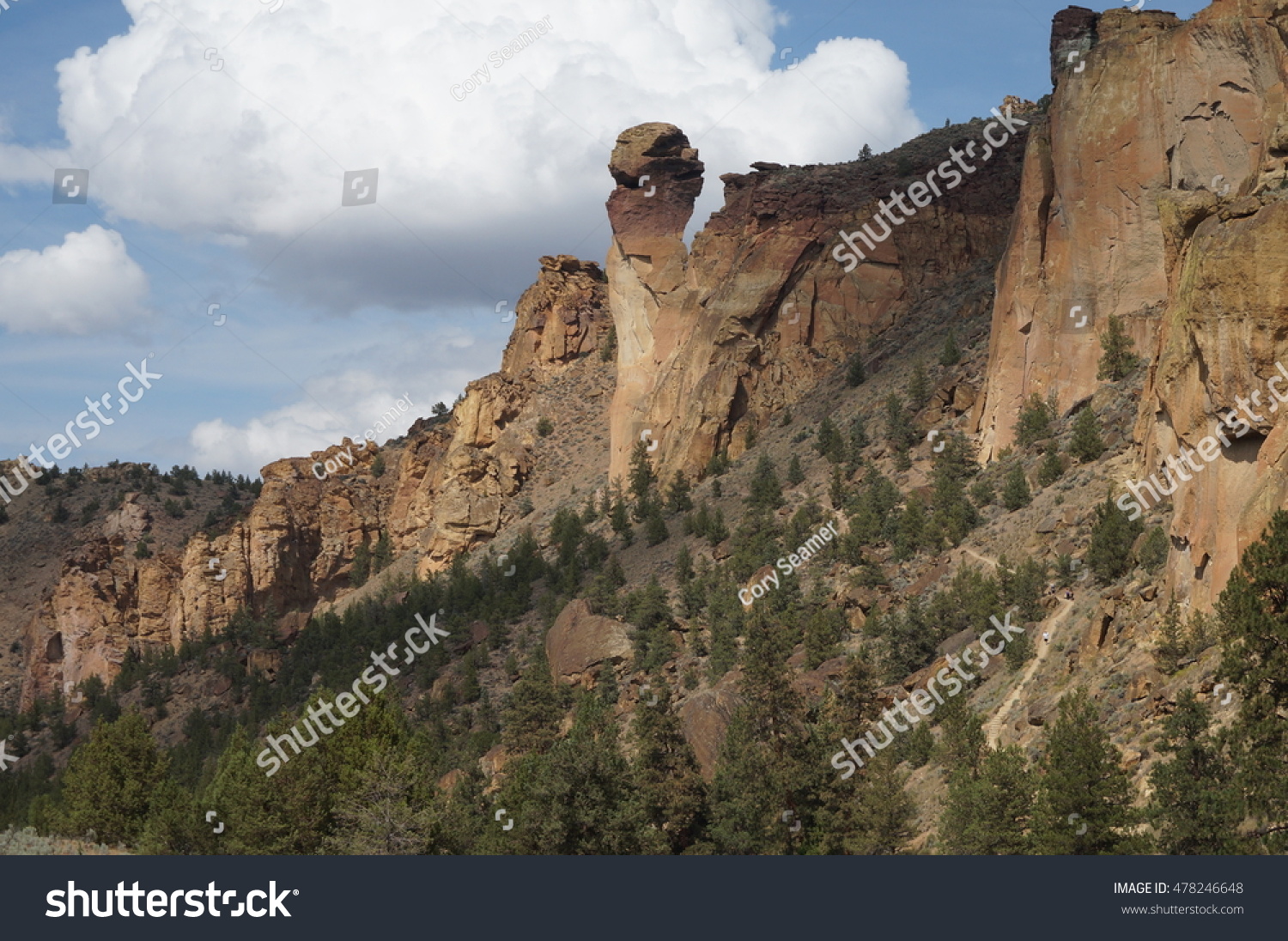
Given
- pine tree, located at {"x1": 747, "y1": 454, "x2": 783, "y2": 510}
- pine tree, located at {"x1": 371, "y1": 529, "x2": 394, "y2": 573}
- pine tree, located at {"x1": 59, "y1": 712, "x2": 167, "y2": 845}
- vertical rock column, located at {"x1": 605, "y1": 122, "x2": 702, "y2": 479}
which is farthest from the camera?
pine tree, located at {"x1": 371, "y1": 529, "x2": 394, "y2": 573}

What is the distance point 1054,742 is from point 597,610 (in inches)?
2036

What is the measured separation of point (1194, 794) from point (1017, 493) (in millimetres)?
36713

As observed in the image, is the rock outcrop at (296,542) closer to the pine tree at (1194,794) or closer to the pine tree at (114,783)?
the pine tree at (114,783)

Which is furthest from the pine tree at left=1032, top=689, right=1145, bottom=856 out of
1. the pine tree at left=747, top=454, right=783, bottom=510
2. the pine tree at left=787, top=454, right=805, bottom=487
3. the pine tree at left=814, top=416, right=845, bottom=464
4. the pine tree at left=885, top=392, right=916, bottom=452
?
the pine tree at left=787, top=454, right=805, bottom=487

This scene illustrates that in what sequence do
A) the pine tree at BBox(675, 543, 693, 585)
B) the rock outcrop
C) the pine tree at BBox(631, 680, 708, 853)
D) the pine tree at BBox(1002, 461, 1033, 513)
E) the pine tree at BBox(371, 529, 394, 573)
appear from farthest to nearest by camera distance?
the pine tree at BBox(371, 529, 394, 573) < the rock outcrop < the pine tree at BBox(675, 543, 693, 585) < the pine tree at BBox(1002, 461, 1033, 513) < the pine tree at BBox(631, 680, 708, 853)

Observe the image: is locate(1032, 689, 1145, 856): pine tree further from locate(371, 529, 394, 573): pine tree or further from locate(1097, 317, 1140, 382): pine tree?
locate(371, 529, 394, 573): pine tree

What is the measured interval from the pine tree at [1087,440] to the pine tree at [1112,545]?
1124 cm

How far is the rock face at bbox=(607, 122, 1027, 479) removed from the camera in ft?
351

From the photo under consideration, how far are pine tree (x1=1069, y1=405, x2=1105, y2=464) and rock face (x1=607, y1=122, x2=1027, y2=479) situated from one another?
40811 mm

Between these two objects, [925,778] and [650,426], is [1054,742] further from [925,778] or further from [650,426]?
[650,426]

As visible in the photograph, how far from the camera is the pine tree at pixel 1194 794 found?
29469mm

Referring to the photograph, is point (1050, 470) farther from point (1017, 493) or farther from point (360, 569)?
point (360, 569)

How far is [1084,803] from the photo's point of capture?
32656 mm

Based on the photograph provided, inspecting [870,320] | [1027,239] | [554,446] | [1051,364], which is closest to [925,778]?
[1051,364]
